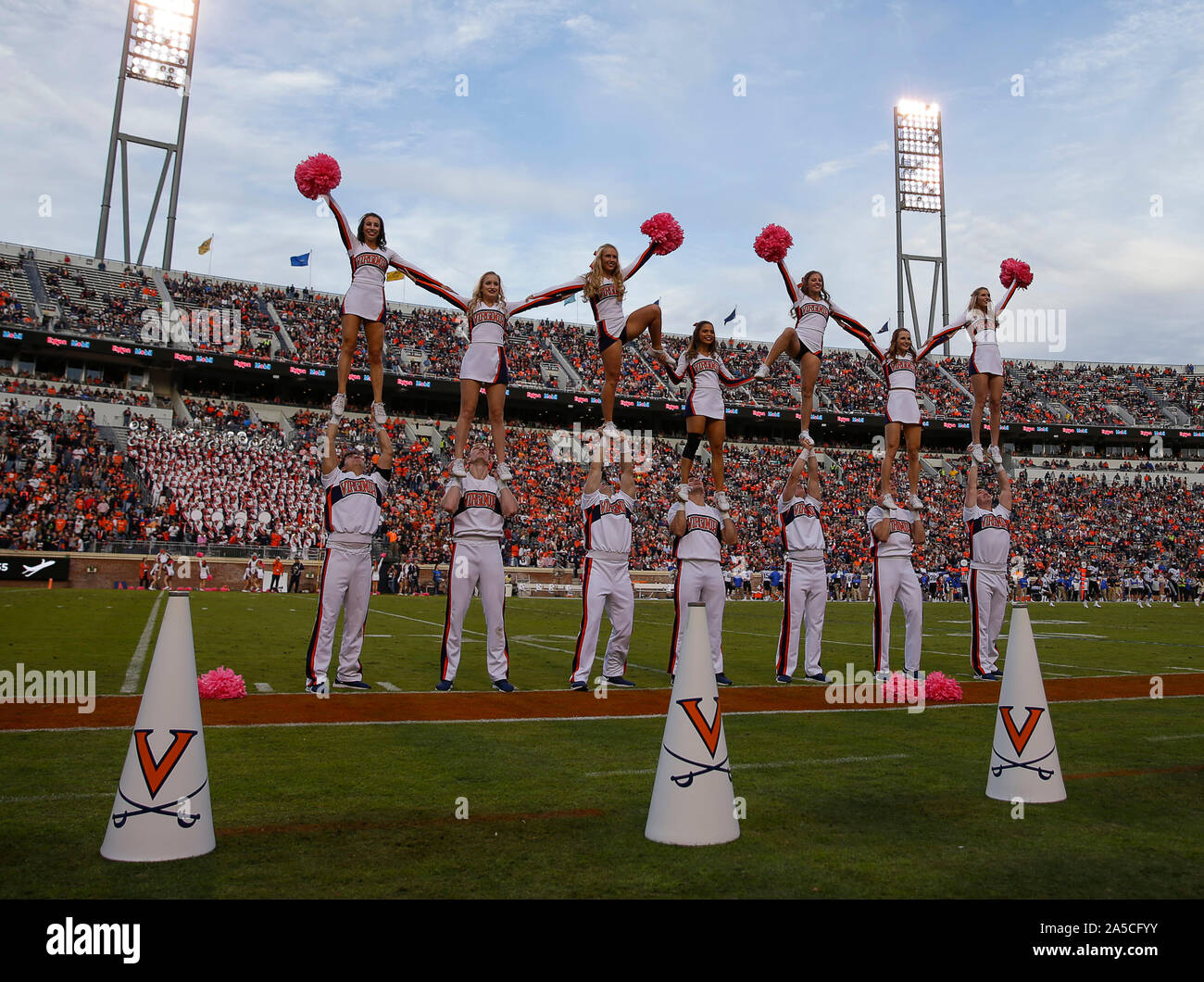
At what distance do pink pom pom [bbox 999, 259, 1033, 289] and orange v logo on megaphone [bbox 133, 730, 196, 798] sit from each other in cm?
1133

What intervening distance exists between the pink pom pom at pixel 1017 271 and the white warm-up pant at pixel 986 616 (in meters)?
3.80

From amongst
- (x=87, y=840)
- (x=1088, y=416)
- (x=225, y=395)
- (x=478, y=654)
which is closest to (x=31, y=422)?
(x=225, y=395)

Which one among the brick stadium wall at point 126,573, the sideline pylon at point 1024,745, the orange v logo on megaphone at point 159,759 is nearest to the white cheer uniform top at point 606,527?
the sideline pylon at point 1024,745

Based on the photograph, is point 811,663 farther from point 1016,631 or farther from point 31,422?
point 31,422

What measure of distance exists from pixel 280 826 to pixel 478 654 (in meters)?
7.94

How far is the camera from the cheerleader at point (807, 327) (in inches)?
395

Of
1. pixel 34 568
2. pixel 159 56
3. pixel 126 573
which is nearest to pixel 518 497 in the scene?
pixel 126 573

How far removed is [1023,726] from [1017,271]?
8656mm

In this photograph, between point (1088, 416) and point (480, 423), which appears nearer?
point (480, 423)

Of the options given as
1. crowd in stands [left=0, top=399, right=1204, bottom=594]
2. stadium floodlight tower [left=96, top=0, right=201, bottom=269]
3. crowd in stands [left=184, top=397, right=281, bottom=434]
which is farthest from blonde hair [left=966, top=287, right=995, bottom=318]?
stadium floodlight tower [left=96, top=0, right=201, bottom=269]

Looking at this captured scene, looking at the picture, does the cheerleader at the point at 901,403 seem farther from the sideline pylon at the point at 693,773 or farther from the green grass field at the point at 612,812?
the sideline pylon at the point at 693,773

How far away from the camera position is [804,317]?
10219 mm

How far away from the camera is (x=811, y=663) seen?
1064 cm

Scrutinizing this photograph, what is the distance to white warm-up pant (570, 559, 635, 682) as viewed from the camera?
931 cm
